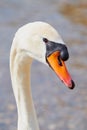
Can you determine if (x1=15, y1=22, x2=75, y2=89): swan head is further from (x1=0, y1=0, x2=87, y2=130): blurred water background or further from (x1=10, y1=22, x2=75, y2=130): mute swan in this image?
(x1=0, y1=0, x2=87, y2=130): blurred water background

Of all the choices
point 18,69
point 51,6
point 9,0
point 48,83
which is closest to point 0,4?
point 9,0

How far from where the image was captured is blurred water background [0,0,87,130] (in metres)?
3.39

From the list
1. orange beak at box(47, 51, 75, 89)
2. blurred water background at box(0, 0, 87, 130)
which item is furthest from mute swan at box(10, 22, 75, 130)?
blurred water background at box(0, 0, 87, 130)

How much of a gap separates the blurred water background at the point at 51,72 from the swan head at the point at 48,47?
1.59 metres

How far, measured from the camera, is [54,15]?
15.5 feet

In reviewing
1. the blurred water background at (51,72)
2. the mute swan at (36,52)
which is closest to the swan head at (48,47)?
the mute swan at (36,52)

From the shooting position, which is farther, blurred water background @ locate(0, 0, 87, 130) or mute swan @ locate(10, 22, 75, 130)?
blurred water background @ locate(0, 0, 87, 130)

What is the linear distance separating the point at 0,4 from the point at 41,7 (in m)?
0.41

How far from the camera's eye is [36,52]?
69.1 inches

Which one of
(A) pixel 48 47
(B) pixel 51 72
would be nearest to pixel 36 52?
(A) pixel 48 47

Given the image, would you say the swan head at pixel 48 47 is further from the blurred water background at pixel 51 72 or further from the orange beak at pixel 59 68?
the blurred water background at pixel 51 72

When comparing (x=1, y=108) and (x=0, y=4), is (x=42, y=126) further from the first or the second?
(x=0, y=4)

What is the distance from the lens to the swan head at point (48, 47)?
169 centimetres

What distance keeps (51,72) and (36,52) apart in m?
2.12
